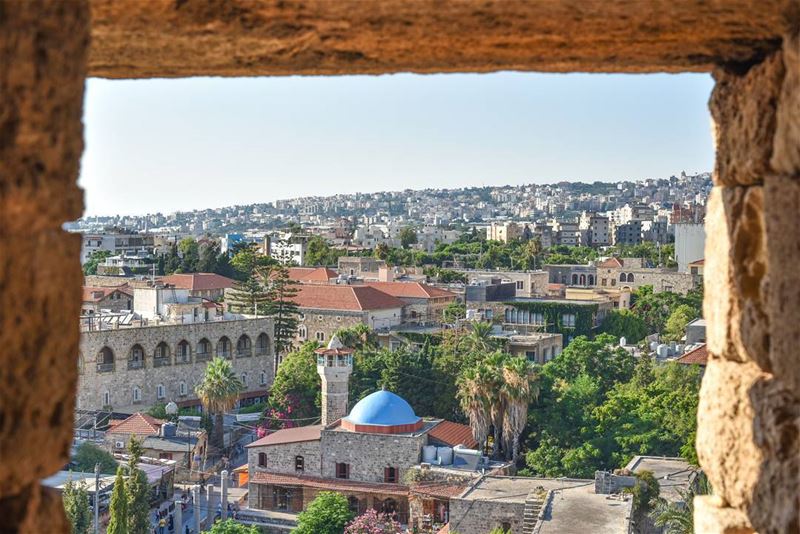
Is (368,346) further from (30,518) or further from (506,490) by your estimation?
(30,518)

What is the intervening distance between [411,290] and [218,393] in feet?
61.5

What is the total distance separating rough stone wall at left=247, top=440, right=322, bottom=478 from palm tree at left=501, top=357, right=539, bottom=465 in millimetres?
4616

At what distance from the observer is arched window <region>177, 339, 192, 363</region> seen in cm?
4009

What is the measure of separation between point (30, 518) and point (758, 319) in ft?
4.65

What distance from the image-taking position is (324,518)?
2286 cm

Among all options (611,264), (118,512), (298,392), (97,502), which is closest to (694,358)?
(298,392)

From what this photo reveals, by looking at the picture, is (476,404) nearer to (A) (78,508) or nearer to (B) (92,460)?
(B) (92,460)

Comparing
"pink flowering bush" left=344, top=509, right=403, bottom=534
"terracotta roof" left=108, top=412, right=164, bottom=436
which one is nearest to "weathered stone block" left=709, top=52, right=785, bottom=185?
"pink flowering bush" left=344, top=509, right=403, bottom=534

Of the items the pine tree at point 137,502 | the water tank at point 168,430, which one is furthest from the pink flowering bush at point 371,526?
the water tank at point 168,430

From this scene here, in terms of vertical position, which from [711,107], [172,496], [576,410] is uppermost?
[711,107]

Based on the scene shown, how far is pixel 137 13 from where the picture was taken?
2.13 meters

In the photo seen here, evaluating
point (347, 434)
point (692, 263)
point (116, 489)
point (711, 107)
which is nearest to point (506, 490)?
point (347, 434)

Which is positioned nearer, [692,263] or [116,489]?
[116,489]

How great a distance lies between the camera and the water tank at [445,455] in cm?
2595
